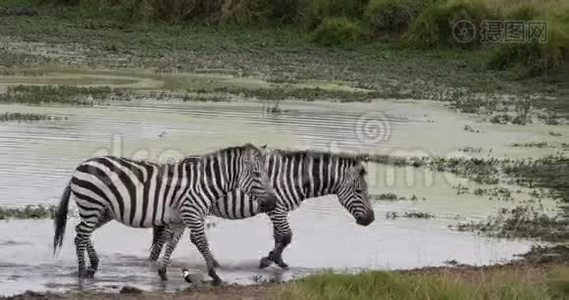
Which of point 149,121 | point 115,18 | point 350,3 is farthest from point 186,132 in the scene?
point 115,18

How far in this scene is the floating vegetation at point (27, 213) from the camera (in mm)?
12742

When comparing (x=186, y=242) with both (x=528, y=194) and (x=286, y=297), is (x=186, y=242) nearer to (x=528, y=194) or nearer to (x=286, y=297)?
(x=286, y=297)

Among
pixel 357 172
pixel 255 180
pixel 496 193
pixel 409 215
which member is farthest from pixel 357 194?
pixel 496 193

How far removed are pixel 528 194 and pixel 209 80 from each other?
A: 12649mm

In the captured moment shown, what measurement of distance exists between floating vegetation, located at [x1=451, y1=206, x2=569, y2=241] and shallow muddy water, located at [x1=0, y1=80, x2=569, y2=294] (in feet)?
0.93

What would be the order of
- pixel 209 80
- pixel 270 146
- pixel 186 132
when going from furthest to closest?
1. pixel 209 80
2. pixel 186 132
3. pixel 270 146

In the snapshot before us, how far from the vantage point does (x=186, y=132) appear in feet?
62.3

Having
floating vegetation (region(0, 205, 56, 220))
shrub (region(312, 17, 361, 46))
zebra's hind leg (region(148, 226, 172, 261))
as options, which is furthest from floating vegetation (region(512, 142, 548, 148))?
shrub (region(312, 17, 361, 46))

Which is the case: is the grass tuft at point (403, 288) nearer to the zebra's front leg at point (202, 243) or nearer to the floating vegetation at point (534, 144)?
the zebra's front leg at point (202, 243)

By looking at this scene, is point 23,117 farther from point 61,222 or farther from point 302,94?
point 61,222

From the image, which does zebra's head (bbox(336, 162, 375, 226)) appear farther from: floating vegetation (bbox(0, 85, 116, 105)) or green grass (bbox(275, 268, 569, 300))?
floating vegetation (bbox(0, 85, 116, 105))

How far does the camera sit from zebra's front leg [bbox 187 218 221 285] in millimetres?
10438

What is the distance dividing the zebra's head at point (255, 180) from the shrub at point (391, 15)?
77.2 feet

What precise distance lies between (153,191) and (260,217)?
10.5 ft
